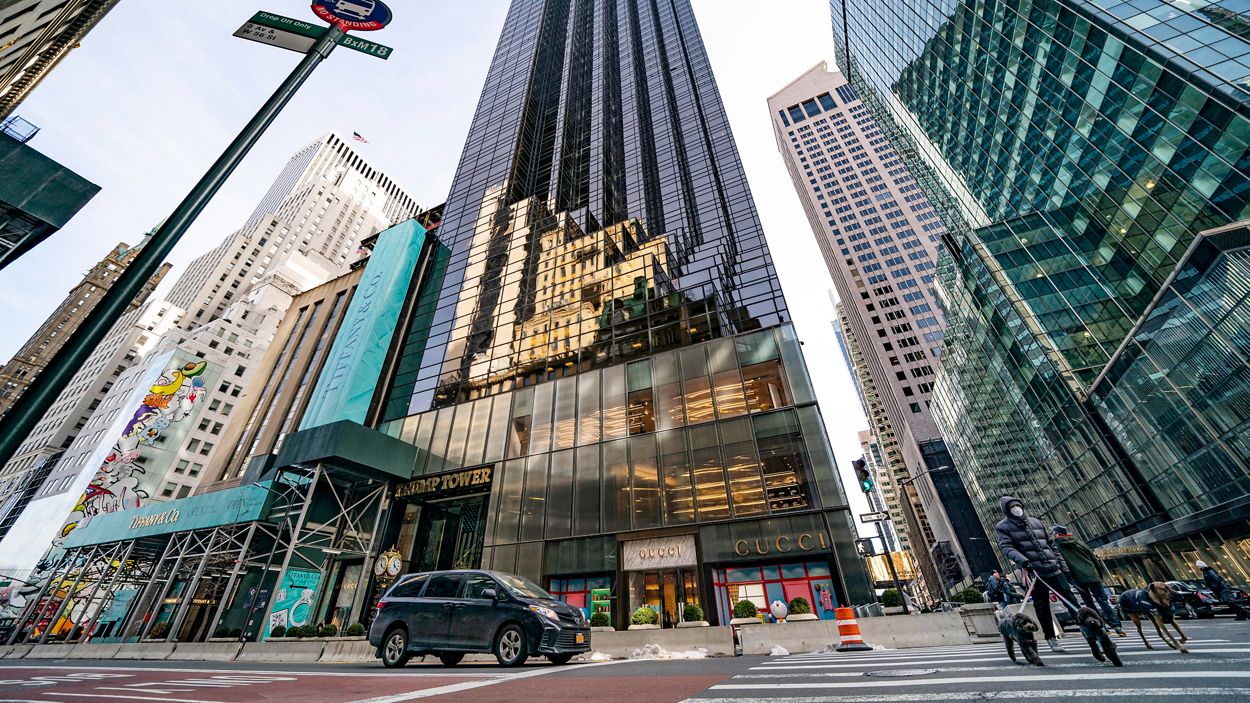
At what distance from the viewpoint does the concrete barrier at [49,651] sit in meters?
20.2

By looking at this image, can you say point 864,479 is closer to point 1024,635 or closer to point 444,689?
point 1024,635

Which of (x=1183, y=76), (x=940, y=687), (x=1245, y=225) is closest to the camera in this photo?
(x=940, y=687)

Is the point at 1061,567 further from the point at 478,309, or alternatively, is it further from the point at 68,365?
the point at 478,309

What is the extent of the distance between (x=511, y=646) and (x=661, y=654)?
180 inches

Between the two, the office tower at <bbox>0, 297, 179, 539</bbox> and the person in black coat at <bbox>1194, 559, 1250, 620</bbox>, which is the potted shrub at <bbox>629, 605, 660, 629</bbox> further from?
the office tower at <bbox>0, 297, 179, 539</bbox>

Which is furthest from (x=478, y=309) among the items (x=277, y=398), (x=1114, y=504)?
(x=1114, y=504)

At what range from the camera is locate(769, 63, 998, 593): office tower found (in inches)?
2798

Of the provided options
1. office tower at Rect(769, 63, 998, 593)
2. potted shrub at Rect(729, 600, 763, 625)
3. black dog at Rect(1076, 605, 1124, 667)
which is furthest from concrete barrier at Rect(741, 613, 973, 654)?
office tower at Rect(769, 63, 998, 593)

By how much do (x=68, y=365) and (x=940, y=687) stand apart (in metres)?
7.97

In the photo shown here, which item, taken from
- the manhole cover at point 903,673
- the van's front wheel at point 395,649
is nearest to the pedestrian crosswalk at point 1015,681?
the manhole cover at point 903,673

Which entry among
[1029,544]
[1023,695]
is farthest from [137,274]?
[1029,544]

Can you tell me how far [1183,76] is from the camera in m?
→ 21.2

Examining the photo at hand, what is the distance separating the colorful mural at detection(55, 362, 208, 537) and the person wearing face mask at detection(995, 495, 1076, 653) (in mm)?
57207

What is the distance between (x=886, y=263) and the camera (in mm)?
90188
